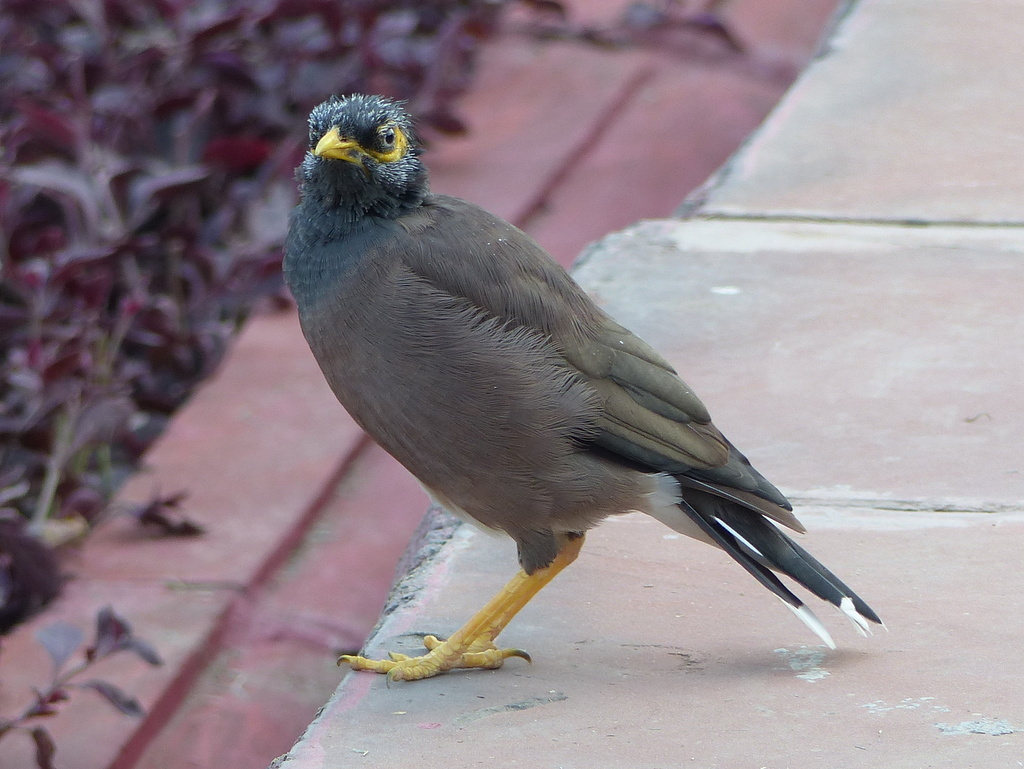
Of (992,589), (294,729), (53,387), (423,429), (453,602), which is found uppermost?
(423,429)

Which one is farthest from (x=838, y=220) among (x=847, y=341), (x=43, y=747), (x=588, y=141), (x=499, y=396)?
(x=43, y=747)

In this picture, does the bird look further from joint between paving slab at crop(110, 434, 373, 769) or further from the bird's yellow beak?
joint between paving slab at crop(110, 434, 373, 769)

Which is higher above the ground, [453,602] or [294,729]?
[453,602]

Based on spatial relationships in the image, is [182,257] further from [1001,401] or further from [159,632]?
[1001,401]

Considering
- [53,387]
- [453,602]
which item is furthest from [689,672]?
→ [53,387]

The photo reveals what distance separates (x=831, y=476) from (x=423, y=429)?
111 cm

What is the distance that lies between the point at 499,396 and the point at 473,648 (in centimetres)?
48

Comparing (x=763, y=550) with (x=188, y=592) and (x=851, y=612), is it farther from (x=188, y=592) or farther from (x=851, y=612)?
(x=188, y=592)

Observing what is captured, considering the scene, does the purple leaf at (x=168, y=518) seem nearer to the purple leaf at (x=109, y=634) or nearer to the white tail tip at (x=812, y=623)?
the purple leaf at (x=109, y=634)

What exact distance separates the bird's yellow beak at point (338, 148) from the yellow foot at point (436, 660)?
3.11 ft

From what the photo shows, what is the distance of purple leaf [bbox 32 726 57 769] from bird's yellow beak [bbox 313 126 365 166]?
1.39 m

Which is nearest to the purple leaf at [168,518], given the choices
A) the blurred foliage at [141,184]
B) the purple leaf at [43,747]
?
the blurred foliage at [141,184]

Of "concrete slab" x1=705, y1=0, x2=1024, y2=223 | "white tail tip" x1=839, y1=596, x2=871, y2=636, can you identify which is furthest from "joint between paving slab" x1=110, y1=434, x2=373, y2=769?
"white tail tip" x1=839, y1=596, x2=871, y2=636

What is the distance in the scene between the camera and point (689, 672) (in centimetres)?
256
